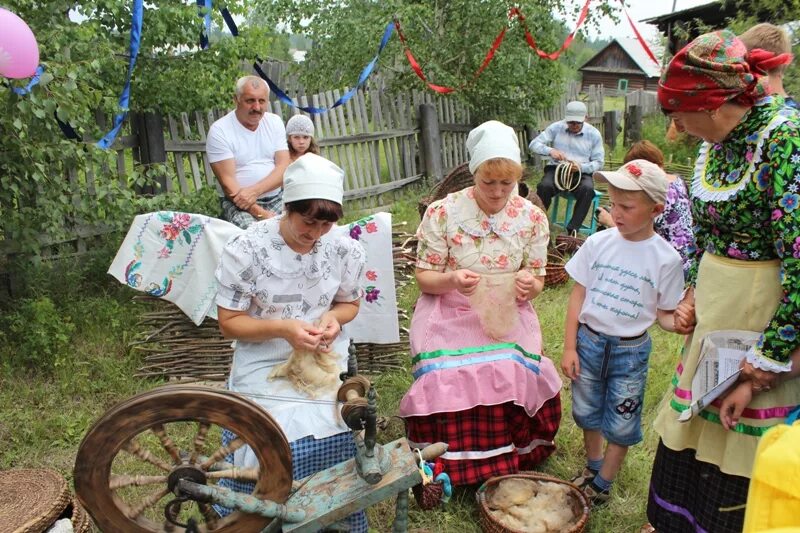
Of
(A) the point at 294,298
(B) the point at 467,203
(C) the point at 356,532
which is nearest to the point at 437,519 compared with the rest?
(C) the point at 356,532

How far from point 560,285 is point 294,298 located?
3652mm

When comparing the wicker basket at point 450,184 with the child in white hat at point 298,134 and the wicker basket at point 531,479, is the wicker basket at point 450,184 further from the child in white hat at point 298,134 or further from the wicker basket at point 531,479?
the wicker basket at point 531,479

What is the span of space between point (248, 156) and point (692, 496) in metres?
3.36

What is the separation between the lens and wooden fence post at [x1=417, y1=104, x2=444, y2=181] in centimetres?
902

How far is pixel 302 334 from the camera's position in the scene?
7.16ft

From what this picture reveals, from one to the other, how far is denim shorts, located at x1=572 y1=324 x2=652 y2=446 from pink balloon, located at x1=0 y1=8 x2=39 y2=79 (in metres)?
2.67

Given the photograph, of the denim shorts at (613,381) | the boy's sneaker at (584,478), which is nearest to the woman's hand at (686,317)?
the denim shorts at (613,381)

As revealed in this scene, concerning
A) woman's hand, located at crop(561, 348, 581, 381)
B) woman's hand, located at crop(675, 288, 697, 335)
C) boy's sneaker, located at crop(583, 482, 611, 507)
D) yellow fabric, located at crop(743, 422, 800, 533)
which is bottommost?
boy's sneaker, located at crop(583, 482, 611, 507)

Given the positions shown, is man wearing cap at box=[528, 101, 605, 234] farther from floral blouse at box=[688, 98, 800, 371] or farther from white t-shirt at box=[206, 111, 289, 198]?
floral blouse at box=[688, 98, 800, 371]

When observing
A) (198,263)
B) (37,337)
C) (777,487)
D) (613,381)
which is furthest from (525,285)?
(37,337)

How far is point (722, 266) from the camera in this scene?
6.11 feet

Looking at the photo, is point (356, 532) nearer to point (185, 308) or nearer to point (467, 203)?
point (467, 203)

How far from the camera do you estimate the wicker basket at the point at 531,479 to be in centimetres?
248

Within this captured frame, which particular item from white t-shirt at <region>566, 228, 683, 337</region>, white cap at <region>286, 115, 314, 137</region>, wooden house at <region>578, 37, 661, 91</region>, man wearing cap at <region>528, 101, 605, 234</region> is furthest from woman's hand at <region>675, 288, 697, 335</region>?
wooden house at <region>578, 37, 661, 91</region>
